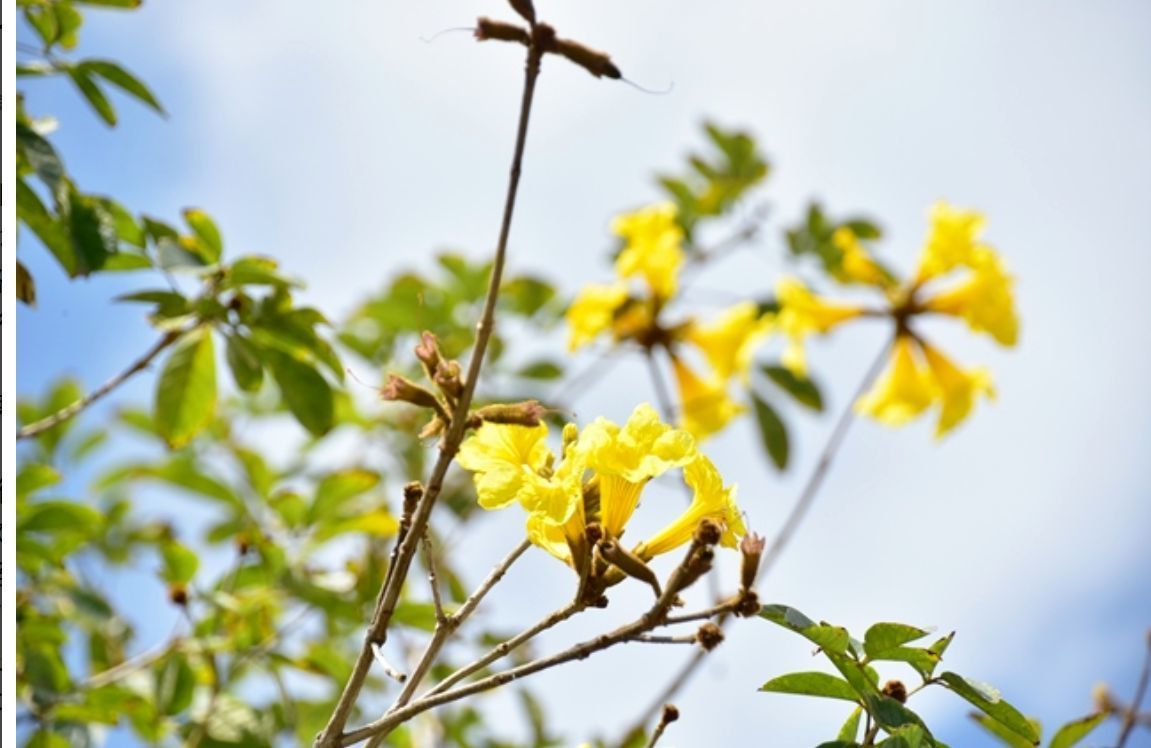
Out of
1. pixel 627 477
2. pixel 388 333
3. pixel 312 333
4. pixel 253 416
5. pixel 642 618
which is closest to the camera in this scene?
pixel 642 618

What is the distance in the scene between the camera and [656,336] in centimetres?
409

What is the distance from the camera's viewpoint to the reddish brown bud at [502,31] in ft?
4.88

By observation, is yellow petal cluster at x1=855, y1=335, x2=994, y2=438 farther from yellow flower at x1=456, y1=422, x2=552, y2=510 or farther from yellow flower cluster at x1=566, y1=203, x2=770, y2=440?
yellow flower at x1=456, y1=422, x2=552, y2=510

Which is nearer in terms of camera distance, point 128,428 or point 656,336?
point 656,336

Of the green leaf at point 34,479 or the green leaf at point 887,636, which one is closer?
the green leaf at point 887,636

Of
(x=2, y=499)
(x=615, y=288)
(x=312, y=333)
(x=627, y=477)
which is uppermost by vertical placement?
(x=615, y=288)

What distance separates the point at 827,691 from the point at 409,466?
10.2 feet

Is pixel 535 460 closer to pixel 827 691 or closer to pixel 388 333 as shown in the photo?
pixel 827 691

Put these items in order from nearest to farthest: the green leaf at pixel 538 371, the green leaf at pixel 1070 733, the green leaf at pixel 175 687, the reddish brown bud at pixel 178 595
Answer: the green leaf at pixel 1070 733 → the green leaf at pixel 175 687 → the reddish brown bud at pixel 178 595 → the green leaf at pixel 538 371

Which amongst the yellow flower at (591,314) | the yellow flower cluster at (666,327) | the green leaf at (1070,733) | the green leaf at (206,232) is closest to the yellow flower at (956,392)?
the yellow flower cluster at (666,327)

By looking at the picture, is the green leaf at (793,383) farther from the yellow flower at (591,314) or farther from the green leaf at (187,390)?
the green leaf at (187,390)

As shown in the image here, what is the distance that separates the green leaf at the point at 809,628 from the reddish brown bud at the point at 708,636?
7 centimetres

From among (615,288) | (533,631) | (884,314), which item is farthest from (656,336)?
(533,631)

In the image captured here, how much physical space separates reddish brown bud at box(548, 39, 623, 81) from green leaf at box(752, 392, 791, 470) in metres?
2.80
